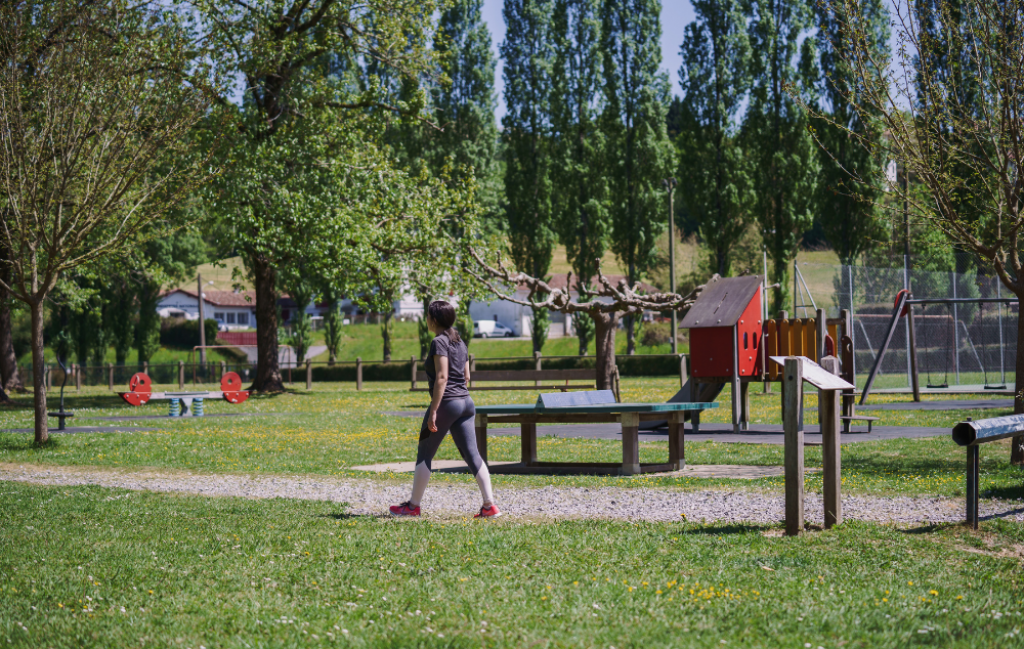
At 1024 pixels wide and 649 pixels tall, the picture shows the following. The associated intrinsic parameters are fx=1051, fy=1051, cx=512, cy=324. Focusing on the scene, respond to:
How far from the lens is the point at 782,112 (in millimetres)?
48938

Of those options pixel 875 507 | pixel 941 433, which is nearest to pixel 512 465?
pixel 875 507

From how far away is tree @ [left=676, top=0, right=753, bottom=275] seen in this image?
1932 inches

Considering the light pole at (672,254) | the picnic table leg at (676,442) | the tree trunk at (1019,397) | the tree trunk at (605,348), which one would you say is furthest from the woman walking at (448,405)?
the light pole at (672,254)

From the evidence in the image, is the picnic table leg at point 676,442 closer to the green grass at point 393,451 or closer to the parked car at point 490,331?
the green grass at point 393,451

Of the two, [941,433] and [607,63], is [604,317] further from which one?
[607,63]

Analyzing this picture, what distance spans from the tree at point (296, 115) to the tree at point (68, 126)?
10556 millimetres

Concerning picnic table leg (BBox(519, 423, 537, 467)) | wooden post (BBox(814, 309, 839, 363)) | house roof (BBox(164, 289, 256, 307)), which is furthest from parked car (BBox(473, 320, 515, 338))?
picnic table leg (BBox(519, 423, 537, 467))

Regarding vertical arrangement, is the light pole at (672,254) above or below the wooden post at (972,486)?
above

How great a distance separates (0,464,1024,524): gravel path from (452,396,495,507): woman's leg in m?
0.47

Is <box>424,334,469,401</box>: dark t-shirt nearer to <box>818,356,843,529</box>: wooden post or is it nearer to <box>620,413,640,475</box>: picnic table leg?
<box>818,356,843,529</box>: wooden post

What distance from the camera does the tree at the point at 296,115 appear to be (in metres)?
28.2

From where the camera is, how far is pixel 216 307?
106 metres

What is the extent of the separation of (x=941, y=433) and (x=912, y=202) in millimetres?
5977

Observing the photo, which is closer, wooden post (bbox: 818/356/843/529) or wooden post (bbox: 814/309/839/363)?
wooden post (bbox: 818/356/843/529)
